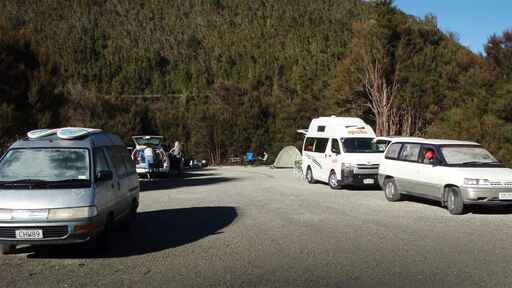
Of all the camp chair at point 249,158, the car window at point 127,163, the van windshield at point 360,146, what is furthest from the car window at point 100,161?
the camp chair at point 249,158

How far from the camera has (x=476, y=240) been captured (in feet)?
32.2

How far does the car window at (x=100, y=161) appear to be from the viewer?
9.26m

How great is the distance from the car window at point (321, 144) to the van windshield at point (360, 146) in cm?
112

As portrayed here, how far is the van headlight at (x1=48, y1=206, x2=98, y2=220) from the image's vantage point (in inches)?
315

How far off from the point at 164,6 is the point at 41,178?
9734 centimetres

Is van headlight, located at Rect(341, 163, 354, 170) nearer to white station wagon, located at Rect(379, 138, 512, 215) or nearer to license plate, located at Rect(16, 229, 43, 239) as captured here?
white station wagon, located at Rect(379, 138, 512, 215)

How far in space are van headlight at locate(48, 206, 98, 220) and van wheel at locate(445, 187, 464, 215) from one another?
27.4 feet

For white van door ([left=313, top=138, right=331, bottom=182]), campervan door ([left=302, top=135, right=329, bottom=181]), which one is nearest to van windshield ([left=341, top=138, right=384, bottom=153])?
white van door ([left=313, top=138, right=331, bottom=182])

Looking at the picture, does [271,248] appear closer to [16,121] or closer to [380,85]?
[16,121]

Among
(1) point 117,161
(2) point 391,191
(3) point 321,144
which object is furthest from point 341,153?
(1) point 117,161

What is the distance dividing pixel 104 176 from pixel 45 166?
94cm

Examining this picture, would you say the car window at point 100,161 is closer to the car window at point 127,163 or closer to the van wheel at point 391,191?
the car window at point 127,163

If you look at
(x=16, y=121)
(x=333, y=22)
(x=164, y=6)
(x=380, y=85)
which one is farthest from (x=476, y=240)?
(x=164, y=6)

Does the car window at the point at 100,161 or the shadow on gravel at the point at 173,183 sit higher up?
the car window at the point at 100,161
